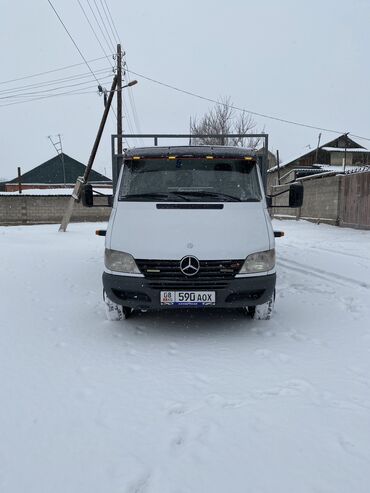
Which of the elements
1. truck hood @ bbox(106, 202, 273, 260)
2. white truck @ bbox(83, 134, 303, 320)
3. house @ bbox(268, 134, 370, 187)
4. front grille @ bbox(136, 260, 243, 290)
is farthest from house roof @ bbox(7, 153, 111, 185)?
front grille @ bbox(136, 260, 243, 290)

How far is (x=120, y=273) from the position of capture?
4.44m

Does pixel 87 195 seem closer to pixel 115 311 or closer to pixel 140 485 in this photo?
pixel 115 311

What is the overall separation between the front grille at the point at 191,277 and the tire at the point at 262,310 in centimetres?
73

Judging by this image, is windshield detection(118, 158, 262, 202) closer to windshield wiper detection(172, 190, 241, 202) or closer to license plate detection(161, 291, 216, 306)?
windshield wiper detection(172, 190, 241, 202)

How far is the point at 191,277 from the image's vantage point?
429cm

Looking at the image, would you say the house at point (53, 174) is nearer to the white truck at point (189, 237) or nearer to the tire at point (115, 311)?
the white truck at point (189, 237)

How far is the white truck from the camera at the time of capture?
14.1 ft

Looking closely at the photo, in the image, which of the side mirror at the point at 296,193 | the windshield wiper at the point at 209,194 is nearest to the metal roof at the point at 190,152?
the windshield wiper at the point at 209,194

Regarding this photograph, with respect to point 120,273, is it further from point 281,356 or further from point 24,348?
point 281,356

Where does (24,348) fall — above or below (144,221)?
below

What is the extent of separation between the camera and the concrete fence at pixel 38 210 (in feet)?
83.7

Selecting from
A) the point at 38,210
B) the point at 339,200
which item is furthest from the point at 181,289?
the point at 38,210

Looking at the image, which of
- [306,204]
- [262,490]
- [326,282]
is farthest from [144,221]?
[306,204]

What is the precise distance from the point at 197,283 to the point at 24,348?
5.86 ft
